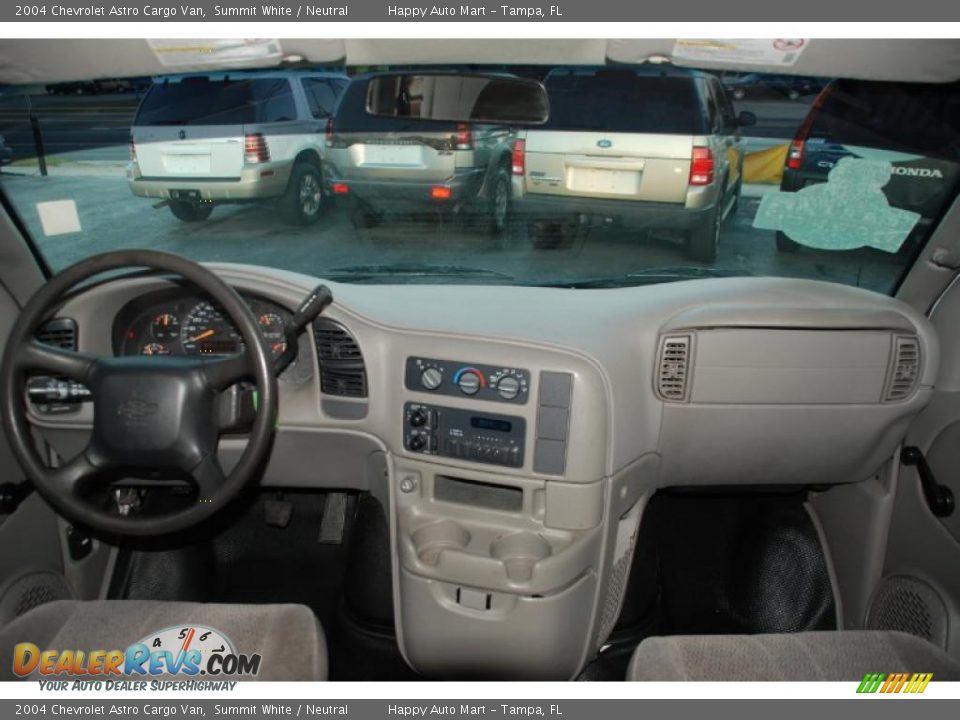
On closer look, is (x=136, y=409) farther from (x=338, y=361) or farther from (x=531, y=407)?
(x=531, y=407)

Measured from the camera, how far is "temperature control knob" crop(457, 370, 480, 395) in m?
2.44

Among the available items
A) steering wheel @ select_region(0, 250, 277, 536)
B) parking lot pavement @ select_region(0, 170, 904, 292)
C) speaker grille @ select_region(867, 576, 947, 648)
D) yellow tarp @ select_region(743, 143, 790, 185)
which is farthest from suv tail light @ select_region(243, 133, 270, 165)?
speaker grille @ select_region(867, 576, 947, 648)

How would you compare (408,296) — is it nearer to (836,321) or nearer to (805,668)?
(836,321)

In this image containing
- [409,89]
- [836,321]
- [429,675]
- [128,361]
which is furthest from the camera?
[429,675]

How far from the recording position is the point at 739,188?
3053mm

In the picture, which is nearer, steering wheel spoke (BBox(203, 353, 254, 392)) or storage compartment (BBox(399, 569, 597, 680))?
steering wheel spoke (BBox(203, 353, 254, 392))

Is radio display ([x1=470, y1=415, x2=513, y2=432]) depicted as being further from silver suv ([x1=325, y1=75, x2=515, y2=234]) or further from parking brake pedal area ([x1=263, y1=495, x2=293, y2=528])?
parking brake pedal area ([x1=263, y1=495, x2=293, y2=528])

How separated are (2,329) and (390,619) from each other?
1.81 metres

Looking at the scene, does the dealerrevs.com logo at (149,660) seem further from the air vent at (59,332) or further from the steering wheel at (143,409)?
the air vent at (59,332)

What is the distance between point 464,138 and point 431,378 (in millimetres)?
1001

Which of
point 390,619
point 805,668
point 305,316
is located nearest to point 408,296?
point 305,316

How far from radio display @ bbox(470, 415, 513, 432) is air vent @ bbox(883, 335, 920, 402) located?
136cm

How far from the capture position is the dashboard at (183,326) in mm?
2646

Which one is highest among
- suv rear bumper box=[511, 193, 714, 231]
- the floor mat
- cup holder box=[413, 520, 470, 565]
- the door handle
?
suv rear bumper box=[511, 193, 714, 231]
